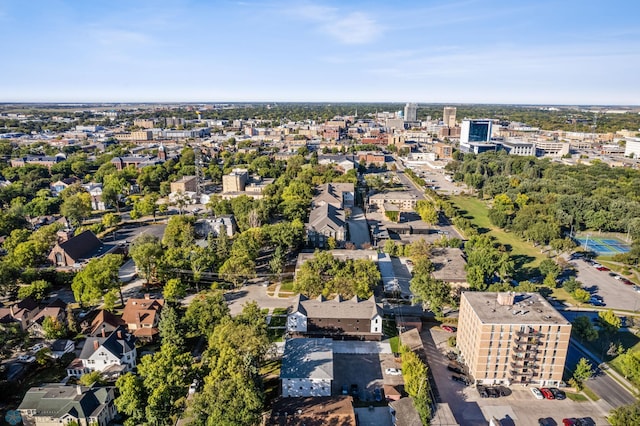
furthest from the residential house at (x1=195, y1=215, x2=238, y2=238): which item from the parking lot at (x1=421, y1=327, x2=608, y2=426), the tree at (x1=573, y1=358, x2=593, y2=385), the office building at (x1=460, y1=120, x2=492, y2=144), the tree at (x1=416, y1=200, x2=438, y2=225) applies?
the office building at (x1=460, y1=120, x2=492, y2=144)

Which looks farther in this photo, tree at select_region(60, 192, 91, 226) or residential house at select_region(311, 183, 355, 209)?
residential house at select_region(311, 183, 355, 209)

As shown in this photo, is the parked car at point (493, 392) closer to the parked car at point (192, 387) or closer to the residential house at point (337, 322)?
the residential house at point (337, 322)

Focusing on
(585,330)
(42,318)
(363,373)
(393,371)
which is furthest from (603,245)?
(42,318)

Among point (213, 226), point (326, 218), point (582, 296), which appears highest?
point (326, 218)

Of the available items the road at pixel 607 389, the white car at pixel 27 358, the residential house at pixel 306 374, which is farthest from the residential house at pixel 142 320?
the road at pixel 607 389

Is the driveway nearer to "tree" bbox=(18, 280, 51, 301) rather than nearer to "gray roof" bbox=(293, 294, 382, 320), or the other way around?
"gray roof" bbox=(293, 294, 382, 320)

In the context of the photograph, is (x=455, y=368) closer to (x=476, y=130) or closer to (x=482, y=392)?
(x=482, y=392)

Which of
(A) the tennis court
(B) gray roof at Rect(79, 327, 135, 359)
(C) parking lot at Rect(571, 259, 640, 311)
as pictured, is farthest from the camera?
(A) the tennis court

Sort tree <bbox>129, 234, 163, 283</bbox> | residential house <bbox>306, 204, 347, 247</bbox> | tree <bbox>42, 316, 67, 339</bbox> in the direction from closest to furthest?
1. tree <bbox>42, 316, 67, 339</bbox>
2. tree <bbox>129, 234, 163, 283</bbox>
3. residential house <bbox>306, 204, 347, 247</bbox>
